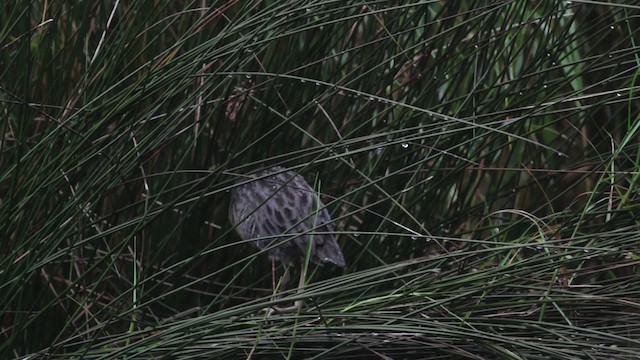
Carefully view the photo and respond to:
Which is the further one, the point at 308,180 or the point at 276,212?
the point at 308,180

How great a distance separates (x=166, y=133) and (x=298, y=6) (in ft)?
1.30

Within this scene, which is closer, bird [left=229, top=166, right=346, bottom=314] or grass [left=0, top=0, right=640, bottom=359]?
grass [left=0, top=0, right=640, bottom=359]

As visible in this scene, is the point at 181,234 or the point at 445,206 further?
the point at 445,206

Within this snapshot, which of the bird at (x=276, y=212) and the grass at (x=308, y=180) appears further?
the bird at (x=276, y=212)

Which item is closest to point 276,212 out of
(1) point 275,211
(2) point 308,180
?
(1) point 275,211

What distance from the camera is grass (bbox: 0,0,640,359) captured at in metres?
2.00

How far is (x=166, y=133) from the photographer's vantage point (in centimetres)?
226

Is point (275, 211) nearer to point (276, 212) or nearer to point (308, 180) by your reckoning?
point (276, 212)

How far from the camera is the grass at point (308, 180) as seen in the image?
2004 millimetres

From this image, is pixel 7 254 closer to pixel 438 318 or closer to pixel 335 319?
pixel 335 319

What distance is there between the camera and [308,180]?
115 inches

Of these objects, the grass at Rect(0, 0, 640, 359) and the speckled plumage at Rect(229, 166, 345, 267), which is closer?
the grass at Rect(0, 0, 640, 359)

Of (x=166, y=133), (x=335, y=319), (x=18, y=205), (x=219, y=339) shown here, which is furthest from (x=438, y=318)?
(x=18, y=205)

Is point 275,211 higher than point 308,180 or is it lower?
higher
